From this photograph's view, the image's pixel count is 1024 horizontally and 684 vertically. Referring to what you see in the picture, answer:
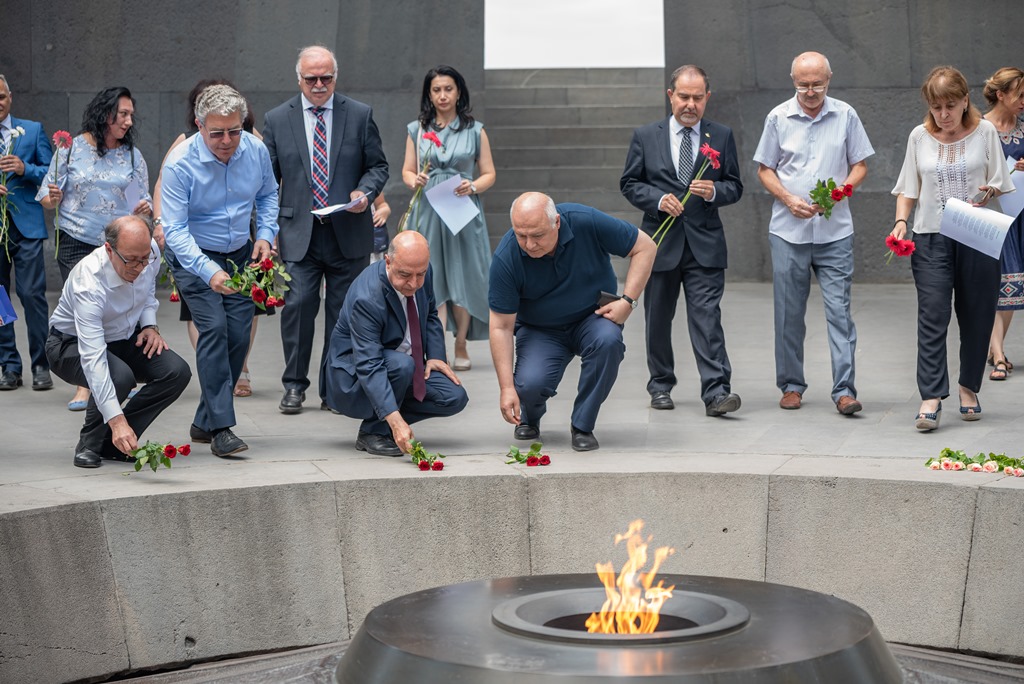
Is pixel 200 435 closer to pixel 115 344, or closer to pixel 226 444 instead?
pixel 226 444

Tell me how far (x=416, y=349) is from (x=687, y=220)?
1756mm

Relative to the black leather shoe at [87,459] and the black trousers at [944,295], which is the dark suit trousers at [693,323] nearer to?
the black trousers at [944,295]

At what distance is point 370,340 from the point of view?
21.6 ft

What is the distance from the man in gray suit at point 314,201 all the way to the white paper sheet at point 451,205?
2.56 feet

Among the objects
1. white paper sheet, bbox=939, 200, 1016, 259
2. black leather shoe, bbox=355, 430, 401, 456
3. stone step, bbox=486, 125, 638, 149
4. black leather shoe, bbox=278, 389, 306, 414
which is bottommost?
black leather shoe, bbox=355, 430, 401, 456

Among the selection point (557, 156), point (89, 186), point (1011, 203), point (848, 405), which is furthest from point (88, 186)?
point (557, 156)

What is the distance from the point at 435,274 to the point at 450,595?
166 inches

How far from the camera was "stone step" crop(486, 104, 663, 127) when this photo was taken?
14.4 m

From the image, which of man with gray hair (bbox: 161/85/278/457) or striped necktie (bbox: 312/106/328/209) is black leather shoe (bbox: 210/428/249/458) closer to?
man with gray hair (bbox: 161/85/278/457)

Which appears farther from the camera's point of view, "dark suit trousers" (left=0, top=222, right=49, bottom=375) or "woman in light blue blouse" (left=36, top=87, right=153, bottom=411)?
"dark suit trousers" (left=0, top=222, right=49, bottom=375)

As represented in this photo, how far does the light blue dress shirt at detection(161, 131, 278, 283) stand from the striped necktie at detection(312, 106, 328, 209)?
2.17ft

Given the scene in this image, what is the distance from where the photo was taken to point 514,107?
47.6ft

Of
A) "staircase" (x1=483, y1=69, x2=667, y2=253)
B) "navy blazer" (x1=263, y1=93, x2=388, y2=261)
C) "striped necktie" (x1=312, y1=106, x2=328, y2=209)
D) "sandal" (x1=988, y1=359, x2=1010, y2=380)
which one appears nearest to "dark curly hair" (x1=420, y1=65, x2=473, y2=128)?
"navy blazer" (x1=263, y1=93, x2=388, y2=261)

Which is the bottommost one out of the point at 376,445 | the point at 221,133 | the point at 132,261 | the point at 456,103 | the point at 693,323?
the point at 376,445
